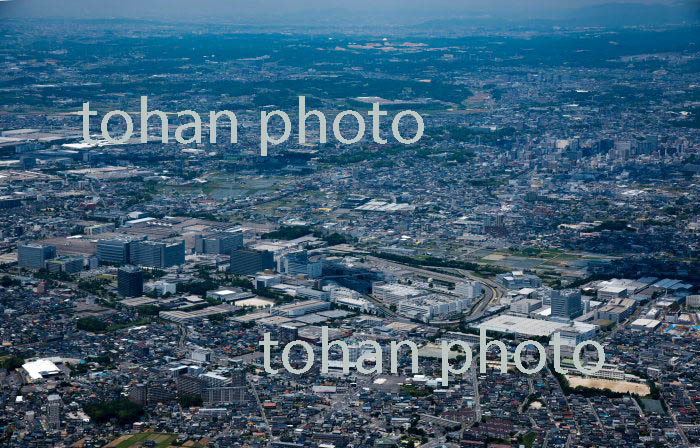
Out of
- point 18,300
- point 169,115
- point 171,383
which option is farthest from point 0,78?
point 171,383

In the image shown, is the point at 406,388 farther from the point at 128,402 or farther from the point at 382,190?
the point at 382,190

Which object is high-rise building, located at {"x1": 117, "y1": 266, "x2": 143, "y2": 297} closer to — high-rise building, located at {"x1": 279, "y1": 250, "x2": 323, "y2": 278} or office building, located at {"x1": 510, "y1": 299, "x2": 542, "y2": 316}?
high-rise building, located at {"x1": 279, "y1": 250, "x2": 323, "y2": 278}

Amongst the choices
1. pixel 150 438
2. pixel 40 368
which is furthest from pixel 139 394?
pixel 40 368

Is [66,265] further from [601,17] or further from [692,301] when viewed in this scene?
[601,17]


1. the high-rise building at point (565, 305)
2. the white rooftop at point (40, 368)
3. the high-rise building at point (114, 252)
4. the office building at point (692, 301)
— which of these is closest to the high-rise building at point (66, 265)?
the high-rise building at point (114, 252)

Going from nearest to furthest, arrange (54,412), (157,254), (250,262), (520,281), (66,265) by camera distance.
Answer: (54,412) < (520,281) < (250,262) < (66,265) < (157,254)

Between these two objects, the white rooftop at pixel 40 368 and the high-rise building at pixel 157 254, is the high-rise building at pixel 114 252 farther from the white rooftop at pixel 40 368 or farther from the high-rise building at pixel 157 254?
the white rooftop at pixel 40 368

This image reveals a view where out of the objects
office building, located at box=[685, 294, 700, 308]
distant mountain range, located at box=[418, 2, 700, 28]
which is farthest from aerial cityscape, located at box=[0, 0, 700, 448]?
distant mountain range, located at box=[418, 2, 700, 28]
